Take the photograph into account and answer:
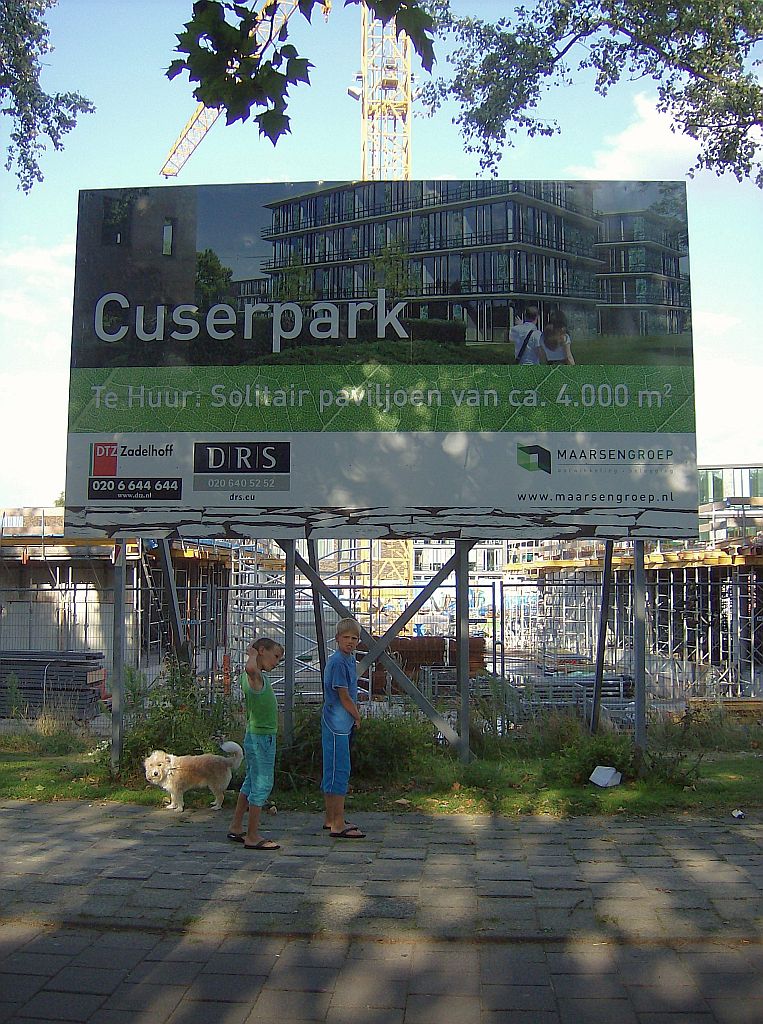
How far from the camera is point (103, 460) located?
9.88 metres

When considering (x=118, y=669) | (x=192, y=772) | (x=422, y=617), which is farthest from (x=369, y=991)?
(x=422, y=617)

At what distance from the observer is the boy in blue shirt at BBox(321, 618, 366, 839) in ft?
24.4

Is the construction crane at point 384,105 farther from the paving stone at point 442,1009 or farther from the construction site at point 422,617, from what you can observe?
the paving stone at point 442,1009

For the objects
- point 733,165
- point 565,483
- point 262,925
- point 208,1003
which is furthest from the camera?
point 733,165

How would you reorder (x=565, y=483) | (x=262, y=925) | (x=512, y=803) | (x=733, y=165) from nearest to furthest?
(x=262, y=925), (x=512, y=803), (x=565, y=483), (x=733, y=165)

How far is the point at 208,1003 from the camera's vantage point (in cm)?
449

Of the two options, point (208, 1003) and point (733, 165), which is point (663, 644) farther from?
point (208, 1003)

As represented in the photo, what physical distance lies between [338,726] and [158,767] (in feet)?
6.32

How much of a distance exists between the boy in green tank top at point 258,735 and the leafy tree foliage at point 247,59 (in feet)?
11.9

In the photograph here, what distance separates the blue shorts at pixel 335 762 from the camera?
24.4 ft

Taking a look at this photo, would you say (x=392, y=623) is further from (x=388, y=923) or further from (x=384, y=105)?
(x=384, y=105)

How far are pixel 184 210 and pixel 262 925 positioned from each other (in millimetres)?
7321

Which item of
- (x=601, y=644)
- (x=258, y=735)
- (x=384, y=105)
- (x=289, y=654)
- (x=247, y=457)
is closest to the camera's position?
(x=258, y=735)

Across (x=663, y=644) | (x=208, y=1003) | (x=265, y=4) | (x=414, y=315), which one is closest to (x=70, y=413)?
(x=414, y=315)
